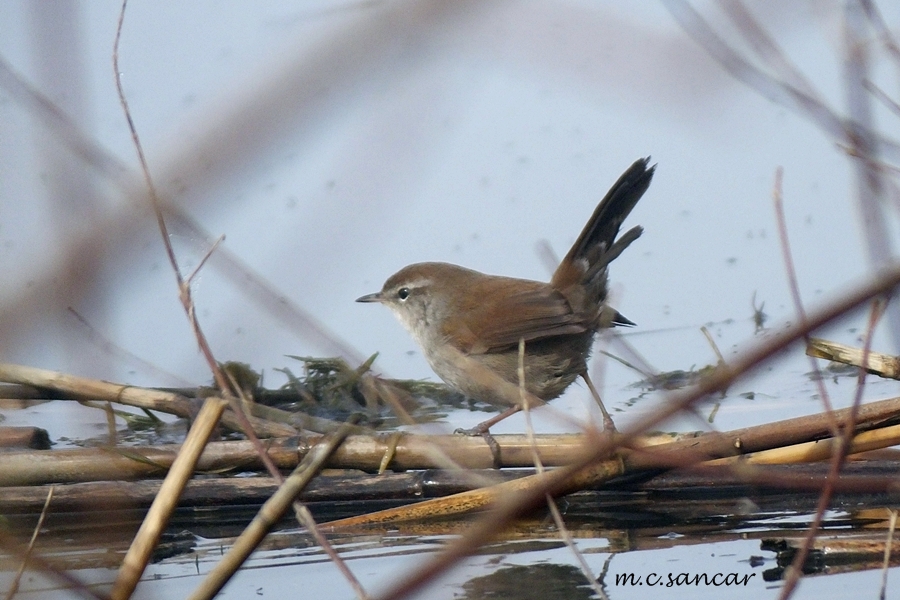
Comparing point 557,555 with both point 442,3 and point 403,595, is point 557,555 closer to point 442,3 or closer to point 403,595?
point 403,595

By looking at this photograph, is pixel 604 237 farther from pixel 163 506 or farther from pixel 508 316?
pixel 163 506

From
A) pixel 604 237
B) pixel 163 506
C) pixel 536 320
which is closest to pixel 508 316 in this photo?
pixel 536 320

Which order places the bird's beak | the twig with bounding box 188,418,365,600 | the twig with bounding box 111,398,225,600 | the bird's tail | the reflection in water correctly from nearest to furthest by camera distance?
1. the twig with bounding box 188,418,365,600
2. the twig with bounding box 111,398,225,600
3. the reflection in water
4. the bird's tail
5. the bird's beak

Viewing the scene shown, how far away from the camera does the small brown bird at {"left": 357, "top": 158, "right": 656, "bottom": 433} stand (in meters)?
4.41

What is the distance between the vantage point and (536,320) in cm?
452

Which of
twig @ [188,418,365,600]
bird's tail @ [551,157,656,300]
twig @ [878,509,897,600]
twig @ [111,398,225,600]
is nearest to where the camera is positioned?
twig @ [188,418,365,600]

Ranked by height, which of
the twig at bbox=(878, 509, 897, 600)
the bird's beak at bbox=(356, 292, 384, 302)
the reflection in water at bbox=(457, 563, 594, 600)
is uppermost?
the bird's beak at bbox=(356, 292, 384, 302)

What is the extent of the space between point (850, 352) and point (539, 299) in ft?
5.62

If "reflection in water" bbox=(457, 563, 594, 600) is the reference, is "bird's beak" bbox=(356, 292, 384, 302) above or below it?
above

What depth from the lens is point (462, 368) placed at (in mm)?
4438

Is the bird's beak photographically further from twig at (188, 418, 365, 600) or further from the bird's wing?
twig at (188, 418, 365, 600)

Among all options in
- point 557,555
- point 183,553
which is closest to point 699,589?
point 557,555

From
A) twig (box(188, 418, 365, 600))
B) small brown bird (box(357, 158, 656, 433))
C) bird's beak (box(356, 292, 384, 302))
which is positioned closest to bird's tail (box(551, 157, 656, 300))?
small brown bird (box(357, 158, 656, 433))

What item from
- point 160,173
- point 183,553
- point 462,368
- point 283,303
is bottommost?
point 160,173
